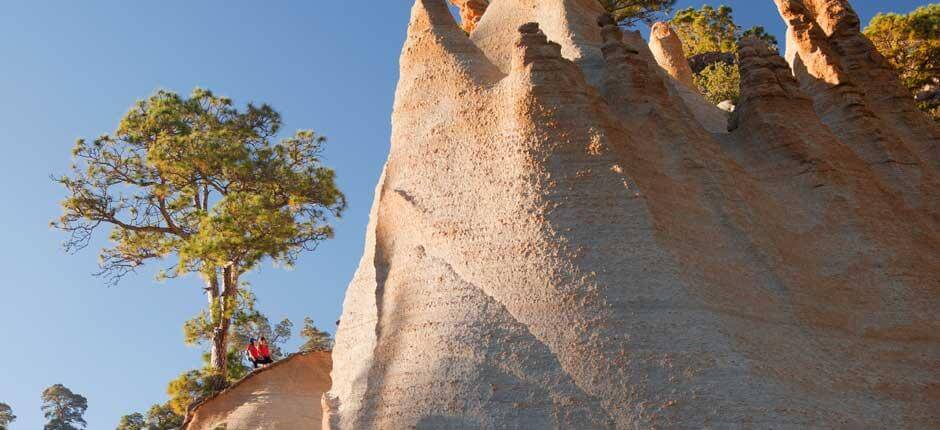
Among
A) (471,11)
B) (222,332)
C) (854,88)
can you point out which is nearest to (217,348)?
(222,332)

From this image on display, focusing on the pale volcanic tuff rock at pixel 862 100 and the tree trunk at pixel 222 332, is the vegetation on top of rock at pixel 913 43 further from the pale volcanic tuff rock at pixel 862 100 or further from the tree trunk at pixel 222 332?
the tree trunk at pixel 222 332

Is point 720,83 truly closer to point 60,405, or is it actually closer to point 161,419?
point 161,419

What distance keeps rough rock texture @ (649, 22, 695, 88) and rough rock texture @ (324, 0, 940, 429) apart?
23.5 feet

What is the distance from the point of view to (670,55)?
53.5 ft

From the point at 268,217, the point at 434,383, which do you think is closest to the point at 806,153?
the point at 434,383

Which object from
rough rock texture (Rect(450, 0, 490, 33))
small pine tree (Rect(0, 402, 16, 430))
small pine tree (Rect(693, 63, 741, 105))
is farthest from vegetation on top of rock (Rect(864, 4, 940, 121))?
small pine tree (Rect(0, 402, 16, 430))

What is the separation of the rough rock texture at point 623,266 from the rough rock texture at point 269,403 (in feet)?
15.7

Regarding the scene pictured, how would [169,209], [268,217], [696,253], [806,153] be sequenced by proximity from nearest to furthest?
1. [696,253]
2. [806,153]
3. [268,217]
4. [169,209]

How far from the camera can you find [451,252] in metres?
7.25

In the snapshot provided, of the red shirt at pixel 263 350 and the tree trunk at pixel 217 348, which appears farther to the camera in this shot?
the tree trunk at pixel 217 348

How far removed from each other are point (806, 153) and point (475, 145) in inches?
128

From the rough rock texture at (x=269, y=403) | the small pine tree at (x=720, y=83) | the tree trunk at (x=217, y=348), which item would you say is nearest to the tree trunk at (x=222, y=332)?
the tree trunk at (x=217, y=348)

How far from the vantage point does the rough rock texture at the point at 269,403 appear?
12.3 meters

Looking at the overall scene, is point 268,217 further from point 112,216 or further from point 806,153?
point 806,153
